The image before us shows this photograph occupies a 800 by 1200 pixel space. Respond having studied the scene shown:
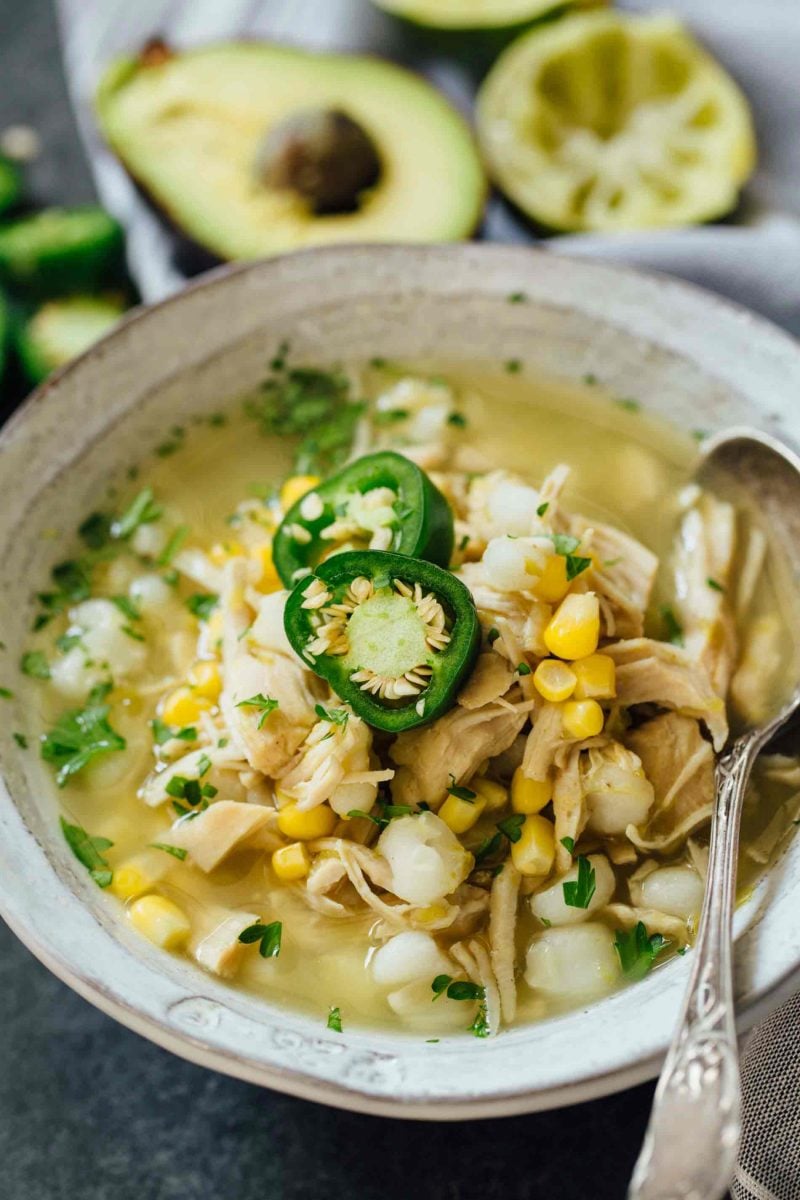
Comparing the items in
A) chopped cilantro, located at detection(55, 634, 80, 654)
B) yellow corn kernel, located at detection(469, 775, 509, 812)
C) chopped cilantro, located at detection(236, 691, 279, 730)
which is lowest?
yellow corn kernel, located at detection(469, 775, 509, 812)

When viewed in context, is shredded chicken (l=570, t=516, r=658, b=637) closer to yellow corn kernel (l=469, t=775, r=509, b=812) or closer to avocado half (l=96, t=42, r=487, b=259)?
yellow corn kernel (l=469, t=775, r=509, b=812)

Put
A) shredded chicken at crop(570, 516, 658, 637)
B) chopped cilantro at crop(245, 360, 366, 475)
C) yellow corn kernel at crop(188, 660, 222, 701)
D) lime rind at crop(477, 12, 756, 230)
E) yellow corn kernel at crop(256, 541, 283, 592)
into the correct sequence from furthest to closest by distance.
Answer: lime rind at crop(477, 12, 756, 230), chopped cilantro at crop(245, 360, 366, 475), yellow corn kernel at crop(256, 541, 283, 592), yellow corn kernel at crop(188, 660, 222, 701), shredded chicken at crop(570, 516, 658, 637)

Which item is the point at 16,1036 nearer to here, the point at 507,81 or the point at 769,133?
the point at 507,81

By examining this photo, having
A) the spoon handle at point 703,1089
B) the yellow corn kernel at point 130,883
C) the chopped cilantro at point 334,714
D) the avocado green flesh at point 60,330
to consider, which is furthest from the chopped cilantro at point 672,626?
the avocado green flesh at point 60,330

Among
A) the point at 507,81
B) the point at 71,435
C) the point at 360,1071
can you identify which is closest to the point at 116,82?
the point at 507,81

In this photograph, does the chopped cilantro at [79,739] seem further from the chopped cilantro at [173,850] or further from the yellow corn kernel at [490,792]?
the yellow corn kernel at [490,792]

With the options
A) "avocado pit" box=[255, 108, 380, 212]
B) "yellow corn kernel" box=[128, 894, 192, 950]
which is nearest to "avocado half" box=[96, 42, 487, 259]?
"avocado pit" box=[255, 108, 380, 212]

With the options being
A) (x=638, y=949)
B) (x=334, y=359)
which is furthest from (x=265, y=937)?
(x=334, y=359)

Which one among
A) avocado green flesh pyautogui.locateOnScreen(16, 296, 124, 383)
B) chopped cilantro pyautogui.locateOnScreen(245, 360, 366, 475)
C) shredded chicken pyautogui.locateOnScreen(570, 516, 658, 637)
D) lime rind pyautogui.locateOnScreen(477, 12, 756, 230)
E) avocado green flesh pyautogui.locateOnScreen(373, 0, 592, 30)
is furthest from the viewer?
avocado green flesh pyautogui.locateOnScreen(373, 0, 592, 30)
